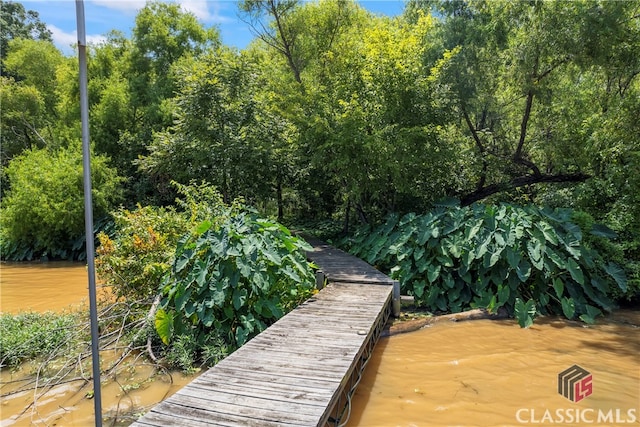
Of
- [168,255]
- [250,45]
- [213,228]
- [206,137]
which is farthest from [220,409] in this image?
[250,45]

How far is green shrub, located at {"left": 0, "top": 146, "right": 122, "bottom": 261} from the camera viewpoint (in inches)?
488

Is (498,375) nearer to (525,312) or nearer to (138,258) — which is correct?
(525,312)

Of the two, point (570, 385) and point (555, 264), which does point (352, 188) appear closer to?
point (555, 264)

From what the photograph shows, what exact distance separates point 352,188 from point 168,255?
4.10 meters

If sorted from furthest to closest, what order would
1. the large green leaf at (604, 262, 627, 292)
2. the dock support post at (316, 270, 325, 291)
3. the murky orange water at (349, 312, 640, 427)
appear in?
Result: the dock support post at (316, 270, 325, 291) < the large green leaf at (604, 262, 627, 292) < the murky orange water at (349, 312, 640, 427)

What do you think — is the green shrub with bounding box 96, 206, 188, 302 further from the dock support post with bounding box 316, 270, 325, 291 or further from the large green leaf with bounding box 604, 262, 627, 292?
the large green leaf with bounding box 604, 262, 627, 292

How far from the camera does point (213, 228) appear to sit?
549 centimetres

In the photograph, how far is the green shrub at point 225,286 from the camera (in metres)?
4.88

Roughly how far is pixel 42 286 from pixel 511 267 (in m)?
9.74

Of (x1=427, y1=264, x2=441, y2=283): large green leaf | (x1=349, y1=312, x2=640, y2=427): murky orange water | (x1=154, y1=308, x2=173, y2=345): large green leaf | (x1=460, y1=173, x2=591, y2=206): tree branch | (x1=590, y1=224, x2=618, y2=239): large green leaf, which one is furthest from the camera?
(x1=460, y1=173, x2=591, y2=206): tree branch

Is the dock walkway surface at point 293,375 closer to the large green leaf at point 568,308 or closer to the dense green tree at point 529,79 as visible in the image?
the large green leaf at point 568,308

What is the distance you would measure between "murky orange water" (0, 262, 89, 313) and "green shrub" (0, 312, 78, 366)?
920mm

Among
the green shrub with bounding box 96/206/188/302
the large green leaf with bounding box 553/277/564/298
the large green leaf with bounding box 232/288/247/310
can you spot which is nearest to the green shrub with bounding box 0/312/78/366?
the green shrub with bounding box 96/206/188/302

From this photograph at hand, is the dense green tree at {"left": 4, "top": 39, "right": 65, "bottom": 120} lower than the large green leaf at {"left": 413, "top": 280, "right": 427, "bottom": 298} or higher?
higher
